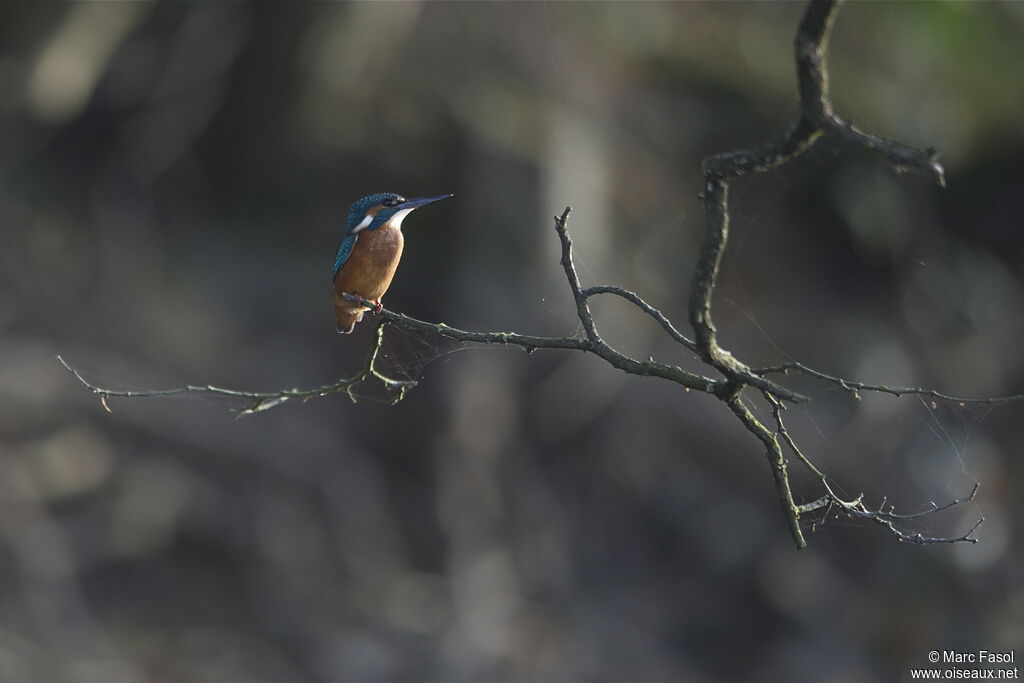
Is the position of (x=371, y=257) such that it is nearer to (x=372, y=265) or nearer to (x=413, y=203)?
(x=372, y=265)

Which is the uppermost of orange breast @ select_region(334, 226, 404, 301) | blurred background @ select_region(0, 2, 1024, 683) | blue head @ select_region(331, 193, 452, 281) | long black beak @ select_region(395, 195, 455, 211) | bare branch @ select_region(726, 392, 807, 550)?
blurred background @ select_region(0, 2, 1024, 683)

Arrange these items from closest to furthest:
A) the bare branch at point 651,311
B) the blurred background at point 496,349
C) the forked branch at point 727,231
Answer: the forked branch at point 727,231 < the bare branch at point 651,311 < the blurred background at point 496,349

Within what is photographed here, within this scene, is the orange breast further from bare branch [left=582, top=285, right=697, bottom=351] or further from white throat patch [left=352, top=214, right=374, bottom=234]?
bare branch [left=582, top=285, right=697, bottom=351]

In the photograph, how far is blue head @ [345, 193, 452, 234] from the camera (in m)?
2.69

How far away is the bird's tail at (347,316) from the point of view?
2.69m

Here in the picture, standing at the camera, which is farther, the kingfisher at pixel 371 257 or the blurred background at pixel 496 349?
the blurred background at pixel 496 349

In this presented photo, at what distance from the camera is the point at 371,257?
2664 mm

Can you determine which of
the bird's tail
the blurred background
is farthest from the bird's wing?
the blurred background

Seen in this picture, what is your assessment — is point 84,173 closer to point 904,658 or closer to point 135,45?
point 135,45

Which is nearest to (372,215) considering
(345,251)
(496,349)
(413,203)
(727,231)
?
(345,251)

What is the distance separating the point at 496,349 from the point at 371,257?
5457 millimetres

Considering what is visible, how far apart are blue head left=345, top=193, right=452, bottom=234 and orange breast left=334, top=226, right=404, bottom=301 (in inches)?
1.4

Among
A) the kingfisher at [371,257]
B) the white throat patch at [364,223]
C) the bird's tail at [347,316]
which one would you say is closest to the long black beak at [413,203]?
the kingfisher at [371,257]

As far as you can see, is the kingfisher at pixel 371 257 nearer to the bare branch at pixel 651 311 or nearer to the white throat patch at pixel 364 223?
the white throat patch at pixel 364 223
